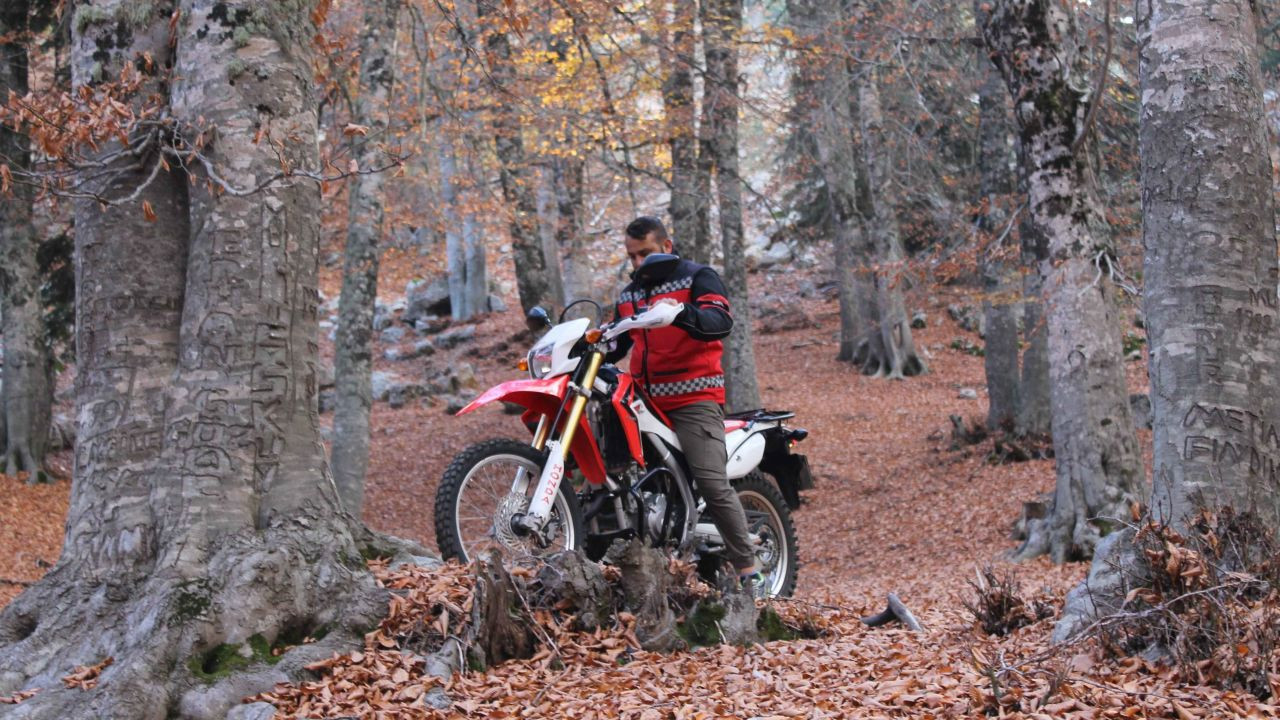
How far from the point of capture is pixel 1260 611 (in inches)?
143

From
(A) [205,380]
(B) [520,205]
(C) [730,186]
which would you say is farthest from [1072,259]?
(B) [520,205]

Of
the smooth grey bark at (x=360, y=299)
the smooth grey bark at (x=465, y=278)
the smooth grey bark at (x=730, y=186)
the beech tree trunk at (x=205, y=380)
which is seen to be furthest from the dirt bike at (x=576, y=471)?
the smooth grey bark at (x=465, y=278)

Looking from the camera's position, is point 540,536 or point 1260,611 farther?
point 540,536

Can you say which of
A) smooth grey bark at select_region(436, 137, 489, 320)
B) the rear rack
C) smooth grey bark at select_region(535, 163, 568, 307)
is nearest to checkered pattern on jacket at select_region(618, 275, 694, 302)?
the rear rack

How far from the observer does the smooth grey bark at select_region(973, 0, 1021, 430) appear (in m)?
14.6

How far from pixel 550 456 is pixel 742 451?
4.94 ft

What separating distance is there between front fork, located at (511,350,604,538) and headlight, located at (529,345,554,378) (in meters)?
0.18

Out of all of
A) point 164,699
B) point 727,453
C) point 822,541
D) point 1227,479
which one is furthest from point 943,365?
point 164,699

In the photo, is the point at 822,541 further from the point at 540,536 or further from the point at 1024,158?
the point at 540,536

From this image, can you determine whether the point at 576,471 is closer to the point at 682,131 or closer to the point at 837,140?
the point at 682,131

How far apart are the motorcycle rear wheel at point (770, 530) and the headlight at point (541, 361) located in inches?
59.2

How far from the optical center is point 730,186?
1447 centimetres

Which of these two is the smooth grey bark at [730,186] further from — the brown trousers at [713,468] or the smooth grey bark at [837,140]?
the brown trousers at [713,468]

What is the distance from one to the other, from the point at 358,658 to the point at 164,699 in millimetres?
663
